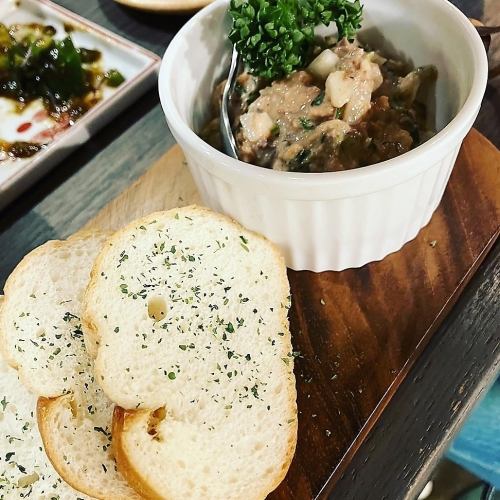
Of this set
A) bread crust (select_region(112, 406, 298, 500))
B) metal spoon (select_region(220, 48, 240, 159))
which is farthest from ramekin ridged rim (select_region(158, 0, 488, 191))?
bread crust (select_region(112, 406, 298, 500))

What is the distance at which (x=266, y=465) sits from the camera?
1.17 meters

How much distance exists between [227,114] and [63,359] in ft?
2.04

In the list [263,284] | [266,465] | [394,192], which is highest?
[394,192]

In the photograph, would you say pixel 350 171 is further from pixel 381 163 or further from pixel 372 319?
pixel 372 319

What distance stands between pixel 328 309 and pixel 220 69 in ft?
1.96

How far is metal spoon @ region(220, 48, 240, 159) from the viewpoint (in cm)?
132

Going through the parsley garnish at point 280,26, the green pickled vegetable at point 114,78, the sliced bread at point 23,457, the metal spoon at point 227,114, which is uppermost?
the parsley garnish at point 280,26

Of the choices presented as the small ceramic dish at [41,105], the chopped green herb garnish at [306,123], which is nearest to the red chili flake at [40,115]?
the small ceramic dish at [41,105]

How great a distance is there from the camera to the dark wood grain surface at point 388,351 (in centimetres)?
120

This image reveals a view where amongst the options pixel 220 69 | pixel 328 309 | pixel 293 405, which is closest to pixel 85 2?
pixel 220 69

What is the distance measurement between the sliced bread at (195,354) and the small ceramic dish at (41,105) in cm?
61

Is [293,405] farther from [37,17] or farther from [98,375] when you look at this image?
[37,17]

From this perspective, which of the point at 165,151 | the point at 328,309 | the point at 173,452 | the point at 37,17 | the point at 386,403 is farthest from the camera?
the point at 37,17

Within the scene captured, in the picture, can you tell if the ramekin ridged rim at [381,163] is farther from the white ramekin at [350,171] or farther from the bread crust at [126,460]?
the bread crust at [126,460]
